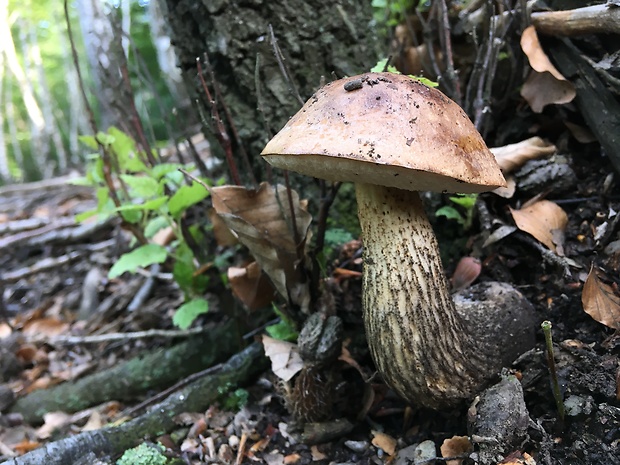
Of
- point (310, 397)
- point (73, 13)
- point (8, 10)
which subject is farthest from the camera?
point (73, 13)

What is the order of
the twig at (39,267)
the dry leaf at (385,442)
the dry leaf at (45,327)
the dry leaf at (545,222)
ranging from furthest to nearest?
the twig at (39,267) → the dry leaf at (45,327) → the dry leaf at (545,222) → the dry leaf at (385,442)

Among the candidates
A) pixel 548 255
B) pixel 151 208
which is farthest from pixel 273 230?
pixel 548 255

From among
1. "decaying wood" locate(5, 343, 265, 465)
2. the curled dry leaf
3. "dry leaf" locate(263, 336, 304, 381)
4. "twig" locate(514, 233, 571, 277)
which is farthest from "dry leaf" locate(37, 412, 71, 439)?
the curled dry leaf

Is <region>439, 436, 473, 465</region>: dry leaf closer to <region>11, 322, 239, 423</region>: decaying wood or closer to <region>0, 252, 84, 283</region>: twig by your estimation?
<region>11, 322, 239, 423</region>: decaying wood

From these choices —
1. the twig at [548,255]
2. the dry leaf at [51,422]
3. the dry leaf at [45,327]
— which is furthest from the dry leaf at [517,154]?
the dry leaf at [45,327]

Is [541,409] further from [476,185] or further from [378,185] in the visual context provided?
[378,185]

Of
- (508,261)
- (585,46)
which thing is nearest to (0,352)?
(508,261)

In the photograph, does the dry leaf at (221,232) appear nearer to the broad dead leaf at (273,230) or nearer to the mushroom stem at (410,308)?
the broad dead leaf at (273,230)
